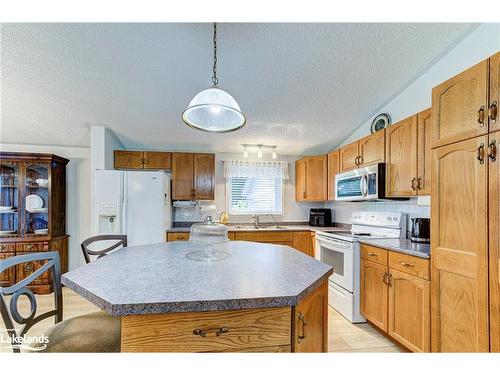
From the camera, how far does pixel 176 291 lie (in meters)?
0.97

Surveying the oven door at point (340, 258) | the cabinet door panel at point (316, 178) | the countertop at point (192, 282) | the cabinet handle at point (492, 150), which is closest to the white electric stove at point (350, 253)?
the oven door at point (340, 258)

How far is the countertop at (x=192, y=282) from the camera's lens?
2.91 ft

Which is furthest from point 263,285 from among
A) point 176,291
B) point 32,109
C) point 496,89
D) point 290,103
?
point 32,109

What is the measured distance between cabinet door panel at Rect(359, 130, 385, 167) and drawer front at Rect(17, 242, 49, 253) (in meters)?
4.28

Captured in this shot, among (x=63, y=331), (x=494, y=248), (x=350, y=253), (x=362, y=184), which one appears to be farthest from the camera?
(x=362, y=184)

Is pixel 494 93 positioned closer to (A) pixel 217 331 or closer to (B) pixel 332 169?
(A) pixel 217 331

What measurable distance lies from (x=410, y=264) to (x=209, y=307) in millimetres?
1805

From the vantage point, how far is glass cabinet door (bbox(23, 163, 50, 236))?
11.2ft

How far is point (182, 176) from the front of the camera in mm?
3867

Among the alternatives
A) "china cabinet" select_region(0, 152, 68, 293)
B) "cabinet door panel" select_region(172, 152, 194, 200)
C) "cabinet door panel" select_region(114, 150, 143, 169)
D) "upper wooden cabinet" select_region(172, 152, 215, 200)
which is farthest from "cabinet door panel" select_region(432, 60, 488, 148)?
"china cabinet" select_region(0, 152, 68, 293)

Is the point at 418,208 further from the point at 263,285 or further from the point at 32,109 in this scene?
the point at 32,109

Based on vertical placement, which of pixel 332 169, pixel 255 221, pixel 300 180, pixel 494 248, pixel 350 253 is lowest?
pixel 350 253

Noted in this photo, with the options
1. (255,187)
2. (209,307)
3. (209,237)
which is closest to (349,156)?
(255,187)
